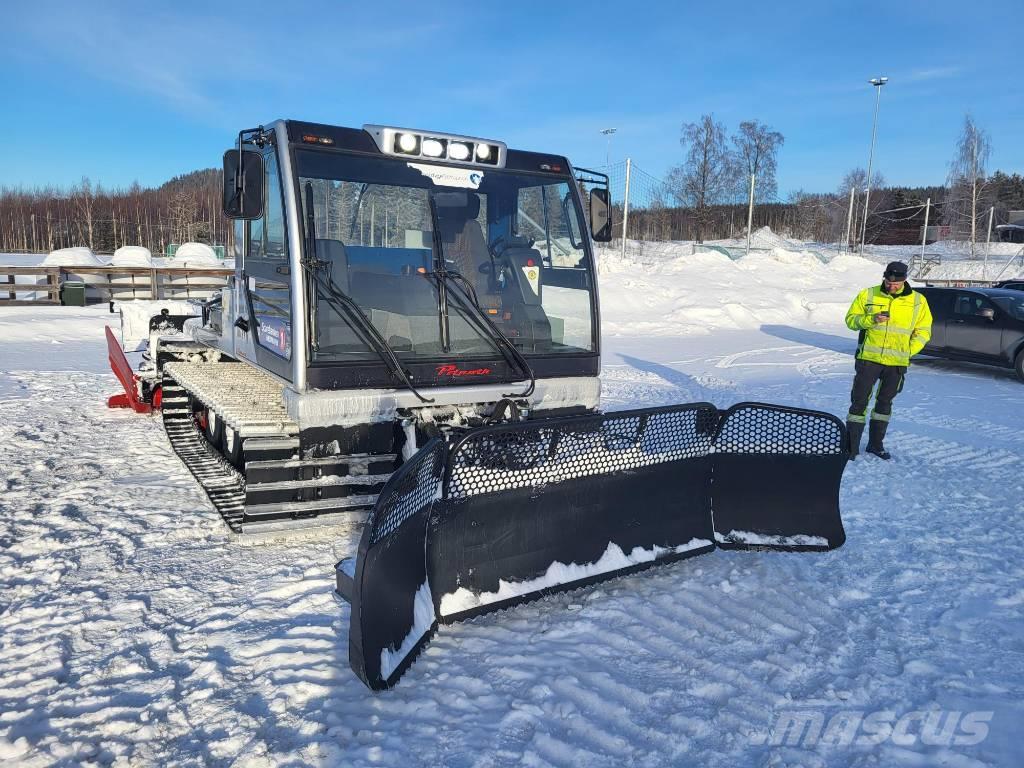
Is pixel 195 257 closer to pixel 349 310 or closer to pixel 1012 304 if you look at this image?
pixel 1012 304

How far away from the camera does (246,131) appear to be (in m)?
4.61

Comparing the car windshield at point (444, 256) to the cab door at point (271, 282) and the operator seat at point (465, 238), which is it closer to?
the operator seat at point (465, 238)

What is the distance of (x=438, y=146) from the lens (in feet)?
15.0

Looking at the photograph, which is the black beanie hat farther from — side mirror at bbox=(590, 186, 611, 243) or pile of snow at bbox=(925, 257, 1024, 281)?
pile of snow at bbox=(925, 257, 1024, 281)

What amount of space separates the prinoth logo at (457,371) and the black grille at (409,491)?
125cm

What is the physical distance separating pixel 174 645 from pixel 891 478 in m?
5.36

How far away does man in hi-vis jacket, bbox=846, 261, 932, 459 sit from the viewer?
21.6 ft

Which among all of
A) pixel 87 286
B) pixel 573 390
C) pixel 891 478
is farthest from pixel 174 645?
pixel 87 286

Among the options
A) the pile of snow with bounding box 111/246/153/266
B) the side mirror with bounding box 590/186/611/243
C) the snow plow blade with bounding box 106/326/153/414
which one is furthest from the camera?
the pile of snow with bounding box 111/246/153/266

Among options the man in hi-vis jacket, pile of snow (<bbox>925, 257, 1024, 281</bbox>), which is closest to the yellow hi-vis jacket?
the man in hi-vis jacket

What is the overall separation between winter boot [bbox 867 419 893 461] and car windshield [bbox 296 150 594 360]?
3.21 metres

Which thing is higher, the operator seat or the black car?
the operator seat

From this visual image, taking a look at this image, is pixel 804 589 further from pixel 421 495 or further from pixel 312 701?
pixel 312 701

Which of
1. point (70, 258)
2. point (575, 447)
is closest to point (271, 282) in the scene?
point (575, 447)
